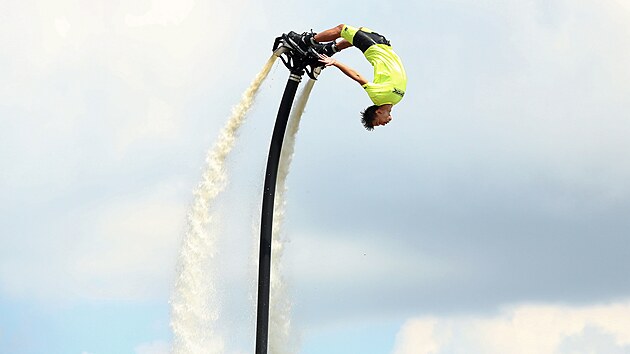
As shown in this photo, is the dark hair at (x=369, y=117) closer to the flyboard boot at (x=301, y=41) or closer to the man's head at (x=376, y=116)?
the man's head at (x=376, y=116)

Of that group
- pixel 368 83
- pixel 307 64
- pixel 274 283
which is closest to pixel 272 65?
pixel 307 64

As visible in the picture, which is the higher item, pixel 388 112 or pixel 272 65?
pixel 272 65

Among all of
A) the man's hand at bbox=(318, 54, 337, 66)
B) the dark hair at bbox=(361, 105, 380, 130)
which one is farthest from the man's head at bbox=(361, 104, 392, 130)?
the man's hand at bbox=(318, 54, 337, 66)

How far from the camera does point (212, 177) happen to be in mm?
38469

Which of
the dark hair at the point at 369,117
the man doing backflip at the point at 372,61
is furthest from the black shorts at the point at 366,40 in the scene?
the dark hair at the point at 369,117

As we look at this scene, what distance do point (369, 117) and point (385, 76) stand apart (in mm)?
1082

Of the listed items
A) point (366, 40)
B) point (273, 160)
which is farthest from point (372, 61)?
point (273, 160)

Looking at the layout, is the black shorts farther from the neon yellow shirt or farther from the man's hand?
the man's hand

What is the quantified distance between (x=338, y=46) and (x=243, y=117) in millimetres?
3396

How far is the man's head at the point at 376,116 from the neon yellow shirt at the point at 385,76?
18cm

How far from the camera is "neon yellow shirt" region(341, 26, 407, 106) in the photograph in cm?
3441

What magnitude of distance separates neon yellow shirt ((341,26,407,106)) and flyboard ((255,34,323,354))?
1.55 m

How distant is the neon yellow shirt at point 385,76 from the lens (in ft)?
113

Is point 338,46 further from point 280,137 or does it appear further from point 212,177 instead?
point 212,177
